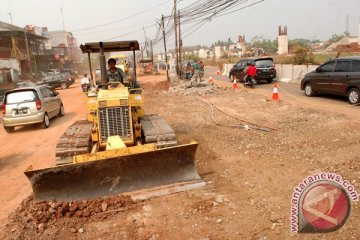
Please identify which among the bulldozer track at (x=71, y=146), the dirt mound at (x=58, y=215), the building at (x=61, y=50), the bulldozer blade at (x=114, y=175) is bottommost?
the dirt mound at (x=58, y=215)

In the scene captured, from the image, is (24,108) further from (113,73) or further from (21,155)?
(113,73)

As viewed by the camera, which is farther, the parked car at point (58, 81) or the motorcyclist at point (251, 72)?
the parked car at point (58, 81)

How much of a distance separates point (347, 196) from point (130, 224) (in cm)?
303

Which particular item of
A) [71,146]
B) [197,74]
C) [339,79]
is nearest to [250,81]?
[197,74]

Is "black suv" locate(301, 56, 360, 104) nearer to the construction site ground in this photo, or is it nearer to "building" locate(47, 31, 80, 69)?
the construction site ground

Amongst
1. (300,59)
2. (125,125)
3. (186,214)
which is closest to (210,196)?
(186,214)

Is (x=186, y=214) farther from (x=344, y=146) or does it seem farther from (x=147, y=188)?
(x=344, y=146)

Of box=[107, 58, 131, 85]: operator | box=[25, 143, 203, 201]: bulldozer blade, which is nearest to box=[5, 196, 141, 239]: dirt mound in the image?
box=[25, 143, 203, 201]: bulldozer blade

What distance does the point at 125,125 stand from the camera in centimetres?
690

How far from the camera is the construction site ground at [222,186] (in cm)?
501

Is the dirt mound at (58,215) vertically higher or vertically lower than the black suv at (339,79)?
lower

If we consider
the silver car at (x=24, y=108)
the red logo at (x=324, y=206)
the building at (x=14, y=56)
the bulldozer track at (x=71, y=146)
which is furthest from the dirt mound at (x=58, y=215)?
the building at (x=14, y=56)

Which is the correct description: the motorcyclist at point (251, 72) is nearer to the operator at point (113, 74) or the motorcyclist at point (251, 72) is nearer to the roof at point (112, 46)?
the roof at point (112, 46)

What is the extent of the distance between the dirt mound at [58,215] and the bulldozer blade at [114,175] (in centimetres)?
18
